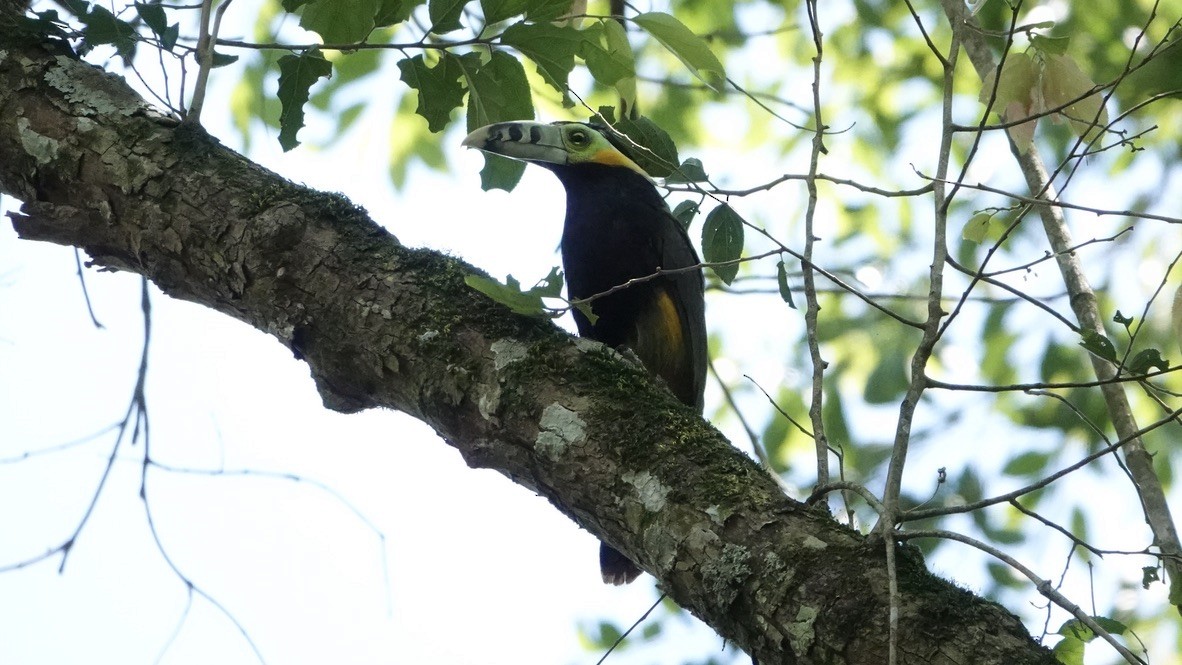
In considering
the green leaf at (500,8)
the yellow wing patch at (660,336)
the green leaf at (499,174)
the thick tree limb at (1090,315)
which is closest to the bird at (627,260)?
the yellow wing patch at (660,336)

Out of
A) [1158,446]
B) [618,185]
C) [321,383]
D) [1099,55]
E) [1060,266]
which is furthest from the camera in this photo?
[1099,55]

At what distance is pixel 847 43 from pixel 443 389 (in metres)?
4.43

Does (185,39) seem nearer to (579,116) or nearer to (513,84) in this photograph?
(513,84)

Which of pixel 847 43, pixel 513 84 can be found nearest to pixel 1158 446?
pixel 847 43

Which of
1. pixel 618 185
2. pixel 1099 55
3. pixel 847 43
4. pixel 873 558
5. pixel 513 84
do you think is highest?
pixel 847 43

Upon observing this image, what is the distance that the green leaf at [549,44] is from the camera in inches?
92.0

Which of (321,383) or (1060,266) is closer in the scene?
(321,383)

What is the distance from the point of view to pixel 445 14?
90.7 inches

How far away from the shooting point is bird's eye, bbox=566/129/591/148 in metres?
3.70

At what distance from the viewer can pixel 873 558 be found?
1.48 meters

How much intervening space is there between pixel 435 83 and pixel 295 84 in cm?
33

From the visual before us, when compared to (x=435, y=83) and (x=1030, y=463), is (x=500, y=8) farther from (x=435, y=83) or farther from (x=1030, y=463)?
(x=1030, y=463)

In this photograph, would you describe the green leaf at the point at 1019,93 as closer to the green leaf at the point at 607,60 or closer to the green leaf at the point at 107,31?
the green leaf at the point at 607,60

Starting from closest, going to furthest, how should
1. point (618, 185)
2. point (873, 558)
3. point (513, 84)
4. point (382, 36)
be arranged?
point (873, 558) → point (513, 84) → point (618, 185) → point (382, 36)
